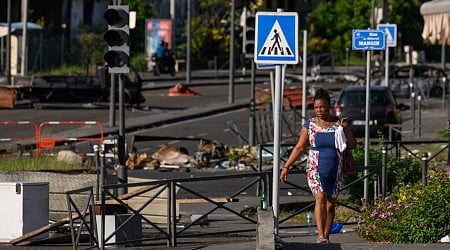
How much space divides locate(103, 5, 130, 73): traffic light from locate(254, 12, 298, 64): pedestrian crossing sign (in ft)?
20.2

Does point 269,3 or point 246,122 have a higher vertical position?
point 269,3

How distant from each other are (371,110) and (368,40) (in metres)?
16.4

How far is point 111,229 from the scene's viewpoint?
15.2m

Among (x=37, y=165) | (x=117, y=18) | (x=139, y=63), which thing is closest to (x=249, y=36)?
(x=37, y=165)

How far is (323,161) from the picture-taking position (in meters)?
13.5

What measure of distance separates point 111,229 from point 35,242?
1.26 m

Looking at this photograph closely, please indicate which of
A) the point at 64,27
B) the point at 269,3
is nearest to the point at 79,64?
the point at 64,27

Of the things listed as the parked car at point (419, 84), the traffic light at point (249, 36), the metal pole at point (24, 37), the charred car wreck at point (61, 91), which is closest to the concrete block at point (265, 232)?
the traffic light at point (249, 36)

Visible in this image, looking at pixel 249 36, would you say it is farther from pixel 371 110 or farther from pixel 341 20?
pixel 341 20

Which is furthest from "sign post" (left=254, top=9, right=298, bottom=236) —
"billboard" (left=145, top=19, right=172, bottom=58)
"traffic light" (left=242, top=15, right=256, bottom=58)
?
"billboard" (left=145, top=19, right=172, bottom=58)

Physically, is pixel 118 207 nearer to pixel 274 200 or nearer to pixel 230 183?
pixel 274 200

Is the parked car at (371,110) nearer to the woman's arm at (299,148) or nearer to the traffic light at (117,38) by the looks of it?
the traffic light at (117,38)

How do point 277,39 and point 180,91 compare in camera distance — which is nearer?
point 277,39

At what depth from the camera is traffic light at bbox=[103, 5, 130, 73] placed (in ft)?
66.2
